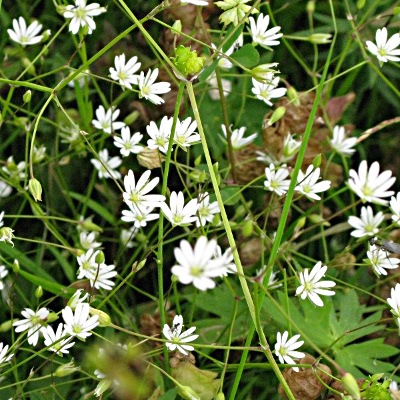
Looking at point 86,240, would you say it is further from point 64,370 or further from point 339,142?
point 339,142

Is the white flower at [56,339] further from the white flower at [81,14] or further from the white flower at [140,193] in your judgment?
the white flower at [81,14]

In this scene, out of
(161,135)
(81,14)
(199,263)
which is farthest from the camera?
(81,14)

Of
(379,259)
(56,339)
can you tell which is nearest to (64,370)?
(56,339)

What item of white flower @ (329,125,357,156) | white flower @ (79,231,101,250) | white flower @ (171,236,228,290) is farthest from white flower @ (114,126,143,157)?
Result: white flower @ (171,236,228,290)

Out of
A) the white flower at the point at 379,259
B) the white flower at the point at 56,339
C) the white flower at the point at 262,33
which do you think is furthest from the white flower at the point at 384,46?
the white flower at the point at 56,339

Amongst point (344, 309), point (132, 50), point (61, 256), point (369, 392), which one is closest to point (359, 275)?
point (344, 309)

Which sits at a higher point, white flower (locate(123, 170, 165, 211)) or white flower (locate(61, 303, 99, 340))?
→ white flower (locate(123, 170, 165, 211))

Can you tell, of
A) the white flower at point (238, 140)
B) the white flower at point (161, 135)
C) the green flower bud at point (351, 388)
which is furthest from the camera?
the white flower at point (238, 140)

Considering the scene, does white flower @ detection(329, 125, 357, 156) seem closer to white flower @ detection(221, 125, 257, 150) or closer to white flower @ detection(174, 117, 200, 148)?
white flower @ detection(221, 125, 257, 150)
